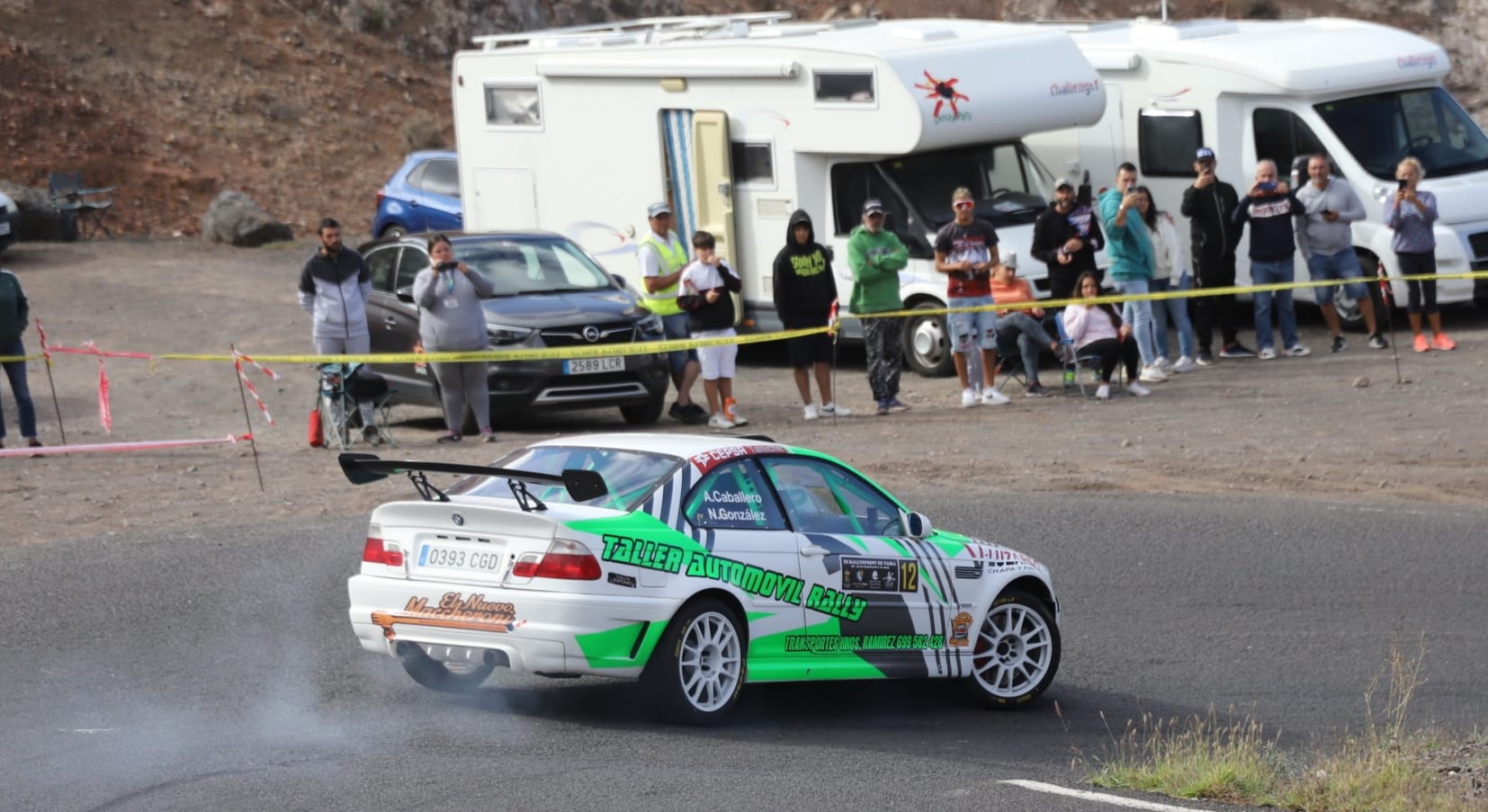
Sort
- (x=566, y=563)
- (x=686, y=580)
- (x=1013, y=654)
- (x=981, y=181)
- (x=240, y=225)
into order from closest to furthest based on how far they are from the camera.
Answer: (x=566, y=563), (x=686, y=580), (x=1013, y=654), (x=981, y=181), (x=240, y=225)

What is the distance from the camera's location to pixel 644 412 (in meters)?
18.2

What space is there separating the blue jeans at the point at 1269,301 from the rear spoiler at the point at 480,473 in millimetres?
12574

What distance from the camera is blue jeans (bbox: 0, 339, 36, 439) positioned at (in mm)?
16969

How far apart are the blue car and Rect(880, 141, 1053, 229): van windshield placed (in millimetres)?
9236

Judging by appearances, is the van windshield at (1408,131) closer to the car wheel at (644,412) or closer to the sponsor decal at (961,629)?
the car wheel at (644,412)

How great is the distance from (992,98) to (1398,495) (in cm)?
723

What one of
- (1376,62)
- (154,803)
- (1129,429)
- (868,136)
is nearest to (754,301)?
(868,136)

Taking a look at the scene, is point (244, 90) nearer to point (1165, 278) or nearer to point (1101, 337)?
point (1165, 278)

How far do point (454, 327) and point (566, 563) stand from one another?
8862mm

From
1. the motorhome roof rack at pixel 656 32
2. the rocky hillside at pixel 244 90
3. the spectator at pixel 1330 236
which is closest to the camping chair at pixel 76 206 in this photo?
the rocky hillside at pixel 244 90

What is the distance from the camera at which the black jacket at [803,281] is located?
18016 mm

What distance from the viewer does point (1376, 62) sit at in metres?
21.3

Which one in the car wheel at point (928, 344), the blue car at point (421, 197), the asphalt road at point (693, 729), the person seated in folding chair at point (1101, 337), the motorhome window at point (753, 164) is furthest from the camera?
the blue car at point (421, 197)

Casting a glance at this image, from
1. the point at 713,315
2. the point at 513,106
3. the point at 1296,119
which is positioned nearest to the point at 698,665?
the point at 713,315
